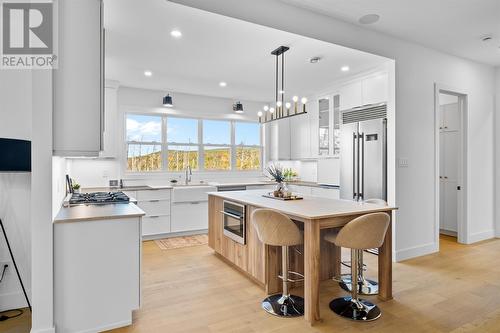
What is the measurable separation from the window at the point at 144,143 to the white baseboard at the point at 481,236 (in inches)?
217

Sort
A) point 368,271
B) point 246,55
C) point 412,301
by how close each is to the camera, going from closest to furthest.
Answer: point 412,301 < point 368,271 < point 246,55

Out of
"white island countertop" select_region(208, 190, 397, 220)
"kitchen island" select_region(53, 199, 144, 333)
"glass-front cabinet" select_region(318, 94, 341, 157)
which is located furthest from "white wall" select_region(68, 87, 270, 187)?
"white island countertop" select_region(208, 190, 397, 220)

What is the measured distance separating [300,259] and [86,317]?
1.96m

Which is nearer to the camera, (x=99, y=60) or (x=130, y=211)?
(x=99, y=60)

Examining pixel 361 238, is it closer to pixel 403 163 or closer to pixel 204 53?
pixel 403 163

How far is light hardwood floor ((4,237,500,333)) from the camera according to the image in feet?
7.79

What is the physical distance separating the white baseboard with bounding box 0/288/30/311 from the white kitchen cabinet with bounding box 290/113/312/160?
485 centimetres

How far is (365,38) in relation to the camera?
364 cm

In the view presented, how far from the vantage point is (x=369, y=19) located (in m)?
3.38

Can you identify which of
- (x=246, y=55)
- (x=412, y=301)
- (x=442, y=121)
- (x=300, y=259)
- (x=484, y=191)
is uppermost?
(x=246, y=55)

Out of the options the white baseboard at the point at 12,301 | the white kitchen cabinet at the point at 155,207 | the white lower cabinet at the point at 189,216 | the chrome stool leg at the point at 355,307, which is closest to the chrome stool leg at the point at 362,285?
the chrome stool leg at the point at 355,307

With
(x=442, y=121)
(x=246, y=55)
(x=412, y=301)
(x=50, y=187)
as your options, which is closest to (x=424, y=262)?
(x=412, y=301)

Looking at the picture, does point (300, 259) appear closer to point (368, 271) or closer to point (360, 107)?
point (368, 271)

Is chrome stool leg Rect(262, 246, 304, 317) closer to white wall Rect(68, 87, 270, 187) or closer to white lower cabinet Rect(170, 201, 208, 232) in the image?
white lower cabinet Rect(170, 201, 208, 232)
